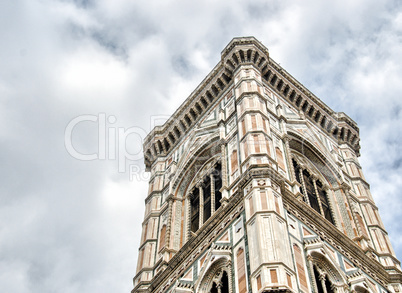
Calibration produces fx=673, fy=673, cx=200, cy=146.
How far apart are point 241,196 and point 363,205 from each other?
6923mm

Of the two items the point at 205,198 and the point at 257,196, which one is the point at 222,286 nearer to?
the point at 257,196

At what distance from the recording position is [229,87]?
25.7m

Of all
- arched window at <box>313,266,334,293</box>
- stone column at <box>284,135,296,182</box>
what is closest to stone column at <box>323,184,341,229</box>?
stone column at <box>284,135,296,182</box>

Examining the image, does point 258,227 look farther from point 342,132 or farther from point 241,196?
point 342,132

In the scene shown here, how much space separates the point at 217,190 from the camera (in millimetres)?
20922

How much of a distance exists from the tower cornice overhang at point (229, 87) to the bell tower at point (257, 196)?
0.18ft

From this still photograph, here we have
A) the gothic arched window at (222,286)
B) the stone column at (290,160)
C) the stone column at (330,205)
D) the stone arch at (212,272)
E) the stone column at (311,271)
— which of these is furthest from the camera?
the stone column at (330,205)

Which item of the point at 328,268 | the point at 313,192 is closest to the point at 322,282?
the point at 328,268

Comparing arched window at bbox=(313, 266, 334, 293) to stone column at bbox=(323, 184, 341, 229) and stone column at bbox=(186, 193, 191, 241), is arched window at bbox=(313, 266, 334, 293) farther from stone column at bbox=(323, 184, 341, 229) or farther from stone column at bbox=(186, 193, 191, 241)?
stone column at bbox=(186, 193, 191, 241)

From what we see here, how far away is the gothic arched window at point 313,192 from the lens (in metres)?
20.7

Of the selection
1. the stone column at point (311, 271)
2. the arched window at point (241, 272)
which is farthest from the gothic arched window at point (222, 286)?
the stone column at point (311, 271)

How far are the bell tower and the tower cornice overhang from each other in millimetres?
54

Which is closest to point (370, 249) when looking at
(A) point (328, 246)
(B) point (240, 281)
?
(A) point (328, 246)

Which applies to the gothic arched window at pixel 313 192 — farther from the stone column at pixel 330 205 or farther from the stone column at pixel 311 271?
the stone column at pixel 311 271
